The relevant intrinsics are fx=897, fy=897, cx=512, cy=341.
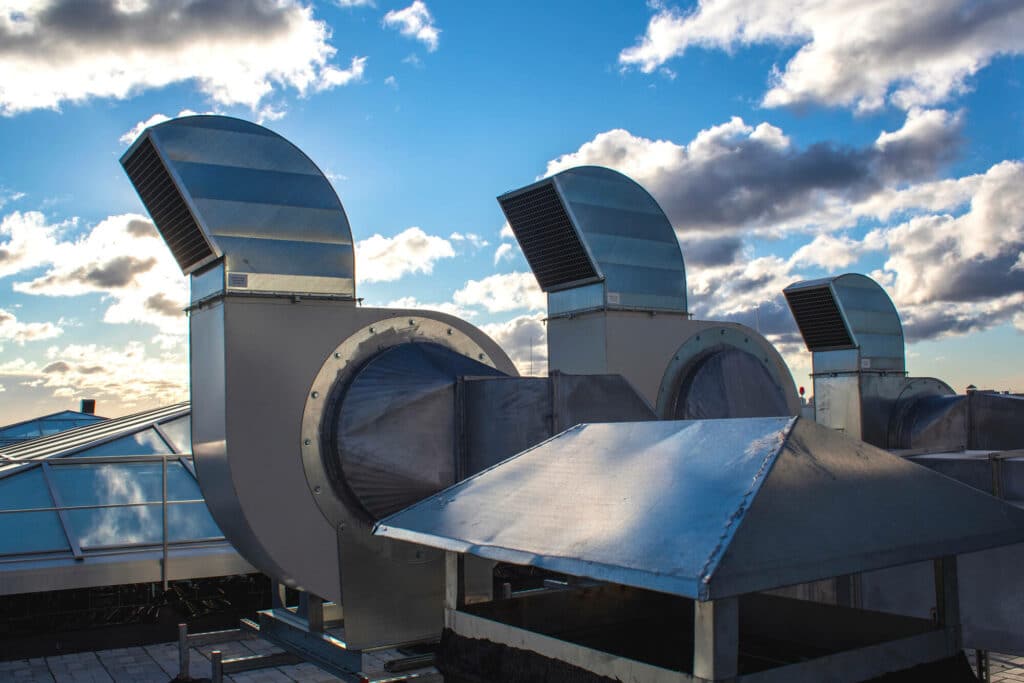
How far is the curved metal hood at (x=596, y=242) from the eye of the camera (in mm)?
9992

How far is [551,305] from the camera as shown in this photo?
415 inches

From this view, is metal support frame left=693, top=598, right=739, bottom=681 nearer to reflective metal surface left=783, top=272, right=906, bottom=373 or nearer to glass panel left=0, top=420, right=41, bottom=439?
reflective metal surface left=783, top=272, right=906, bottom=373

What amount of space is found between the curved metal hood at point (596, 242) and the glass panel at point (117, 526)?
607cm

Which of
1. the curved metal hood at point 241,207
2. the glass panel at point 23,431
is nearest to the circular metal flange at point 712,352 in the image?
the curved metal hood at point 241,207

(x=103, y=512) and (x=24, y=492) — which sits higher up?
(x=24, y=492)

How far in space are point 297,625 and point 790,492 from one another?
5.58m

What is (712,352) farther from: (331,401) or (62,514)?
(62,514)

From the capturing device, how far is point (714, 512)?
3.78 m

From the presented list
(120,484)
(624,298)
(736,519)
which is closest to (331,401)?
(624,298)

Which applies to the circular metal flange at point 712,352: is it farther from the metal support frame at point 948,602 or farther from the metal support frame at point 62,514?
the metal support frame at point 62,514

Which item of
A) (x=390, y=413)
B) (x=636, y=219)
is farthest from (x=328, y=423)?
(x=636, y=219)

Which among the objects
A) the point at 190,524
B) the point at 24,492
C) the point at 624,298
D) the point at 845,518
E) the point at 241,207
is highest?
the point at 241,207

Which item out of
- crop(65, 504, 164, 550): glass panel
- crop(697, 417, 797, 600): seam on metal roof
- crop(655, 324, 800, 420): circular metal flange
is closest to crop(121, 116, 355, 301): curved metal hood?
crop(655, 324, 800, 420): circular metal flange

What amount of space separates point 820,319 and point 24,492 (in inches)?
537
